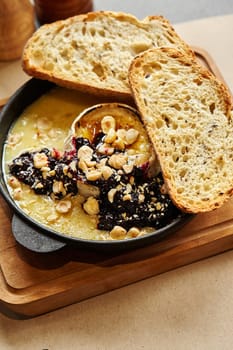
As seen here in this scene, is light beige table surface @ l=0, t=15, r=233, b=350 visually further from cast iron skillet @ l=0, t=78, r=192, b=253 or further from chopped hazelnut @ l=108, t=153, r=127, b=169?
chopped hazelnut @ l=108, t=153, r=127, b=169

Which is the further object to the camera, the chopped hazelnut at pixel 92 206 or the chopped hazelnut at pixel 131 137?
the chopped hazelnut at pixel 131 137

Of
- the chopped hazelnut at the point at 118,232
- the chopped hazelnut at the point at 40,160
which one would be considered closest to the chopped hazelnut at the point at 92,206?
the chopped hazelnut at the point at 118,232

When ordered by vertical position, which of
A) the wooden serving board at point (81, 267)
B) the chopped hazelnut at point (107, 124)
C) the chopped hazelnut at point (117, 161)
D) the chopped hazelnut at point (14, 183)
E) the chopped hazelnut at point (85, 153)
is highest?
the chopped hazelnut at point (107, 124)

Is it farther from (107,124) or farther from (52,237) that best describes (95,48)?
(52,237)

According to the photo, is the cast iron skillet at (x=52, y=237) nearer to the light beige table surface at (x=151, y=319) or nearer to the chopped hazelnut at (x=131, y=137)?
the light beige table surface at (x=151, y=319)

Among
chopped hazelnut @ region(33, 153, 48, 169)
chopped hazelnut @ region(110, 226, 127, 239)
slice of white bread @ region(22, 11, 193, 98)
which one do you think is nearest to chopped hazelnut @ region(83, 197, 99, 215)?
chopped hazelnut @ region(110, 226, 127, 239)
